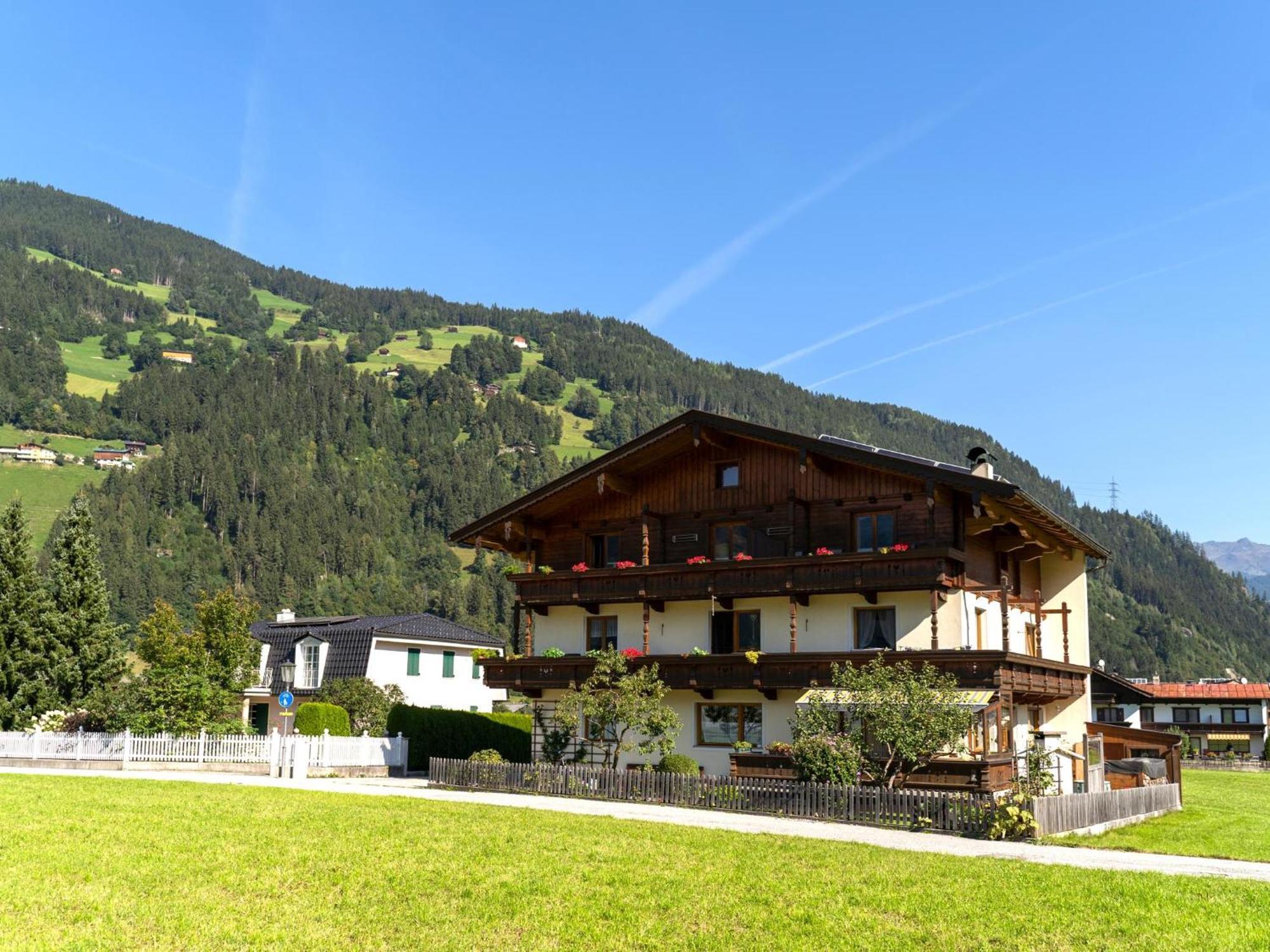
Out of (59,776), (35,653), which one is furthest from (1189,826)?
(35,653)

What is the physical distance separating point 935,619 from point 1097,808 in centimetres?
745

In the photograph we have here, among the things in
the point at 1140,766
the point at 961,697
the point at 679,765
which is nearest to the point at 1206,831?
the point at 961,697

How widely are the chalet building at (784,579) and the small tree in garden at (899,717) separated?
4.97ft

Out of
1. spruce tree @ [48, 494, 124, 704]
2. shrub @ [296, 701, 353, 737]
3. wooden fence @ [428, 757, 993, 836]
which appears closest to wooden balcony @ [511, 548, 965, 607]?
wooden fence @ [428, 757, 993, 836]

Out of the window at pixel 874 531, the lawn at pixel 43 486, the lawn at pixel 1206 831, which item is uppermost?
the lawn at pixel 43 486

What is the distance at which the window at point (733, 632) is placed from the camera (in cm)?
3866

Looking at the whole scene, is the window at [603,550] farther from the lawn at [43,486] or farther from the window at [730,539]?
the lawn at [43,486]

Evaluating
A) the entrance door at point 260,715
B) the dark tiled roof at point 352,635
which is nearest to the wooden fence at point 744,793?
the dark tiled roof at point 352,635

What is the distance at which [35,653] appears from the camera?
45.4 metres

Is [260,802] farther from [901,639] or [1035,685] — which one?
[1035,685]

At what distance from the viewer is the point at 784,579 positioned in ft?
118

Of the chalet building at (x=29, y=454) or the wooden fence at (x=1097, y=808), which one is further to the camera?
the chalet building at (x=29, y=454)

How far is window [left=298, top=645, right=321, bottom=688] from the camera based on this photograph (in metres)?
60.3

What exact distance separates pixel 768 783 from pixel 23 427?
198370 mm
